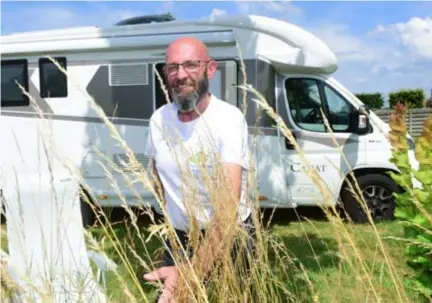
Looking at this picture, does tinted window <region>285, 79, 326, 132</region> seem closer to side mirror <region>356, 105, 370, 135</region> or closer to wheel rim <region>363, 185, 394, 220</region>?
side mirror <region>356, 105, 370, 135</region>

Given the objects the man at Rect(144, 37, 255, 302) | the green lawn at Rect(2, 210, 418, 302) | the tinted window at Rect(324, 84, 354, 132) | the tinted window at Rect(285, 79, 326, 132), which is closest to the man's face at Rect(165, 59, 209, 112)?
the man at Rect(144, 37, 255, 302)

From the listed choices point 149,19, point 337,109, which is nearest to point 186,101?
point 337,109

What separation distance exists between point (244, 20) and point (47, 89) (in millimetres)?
2842

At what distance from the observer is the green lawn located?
4.39ft

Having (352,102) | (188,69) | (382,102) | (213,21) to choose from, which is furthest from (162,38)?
(382,102)

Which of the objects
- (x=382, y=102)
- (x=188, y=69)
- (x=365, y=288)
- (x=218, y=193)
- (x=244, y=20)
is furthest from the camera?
(x=382, y=102)

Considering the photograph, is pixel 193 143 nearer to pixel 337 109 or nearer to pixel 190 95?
pixel 190 95

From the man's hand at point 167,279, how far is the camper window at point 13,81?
5947 millimetres

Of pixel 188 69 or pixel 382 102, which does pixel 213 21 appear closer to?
pixel 188 69

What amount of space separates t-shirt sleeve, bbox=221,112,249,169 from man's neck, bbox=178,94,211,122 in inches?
5.6

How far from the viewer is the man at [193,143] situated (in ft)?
4.01

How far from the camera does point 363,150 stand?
20.8 ft

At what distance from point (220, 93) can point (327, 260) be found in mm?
2776

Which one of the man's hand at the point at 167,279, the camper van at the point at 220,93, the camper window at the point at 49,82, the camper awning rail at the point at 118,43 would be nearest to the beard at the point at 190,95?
the man's hand at the point at 167,279
